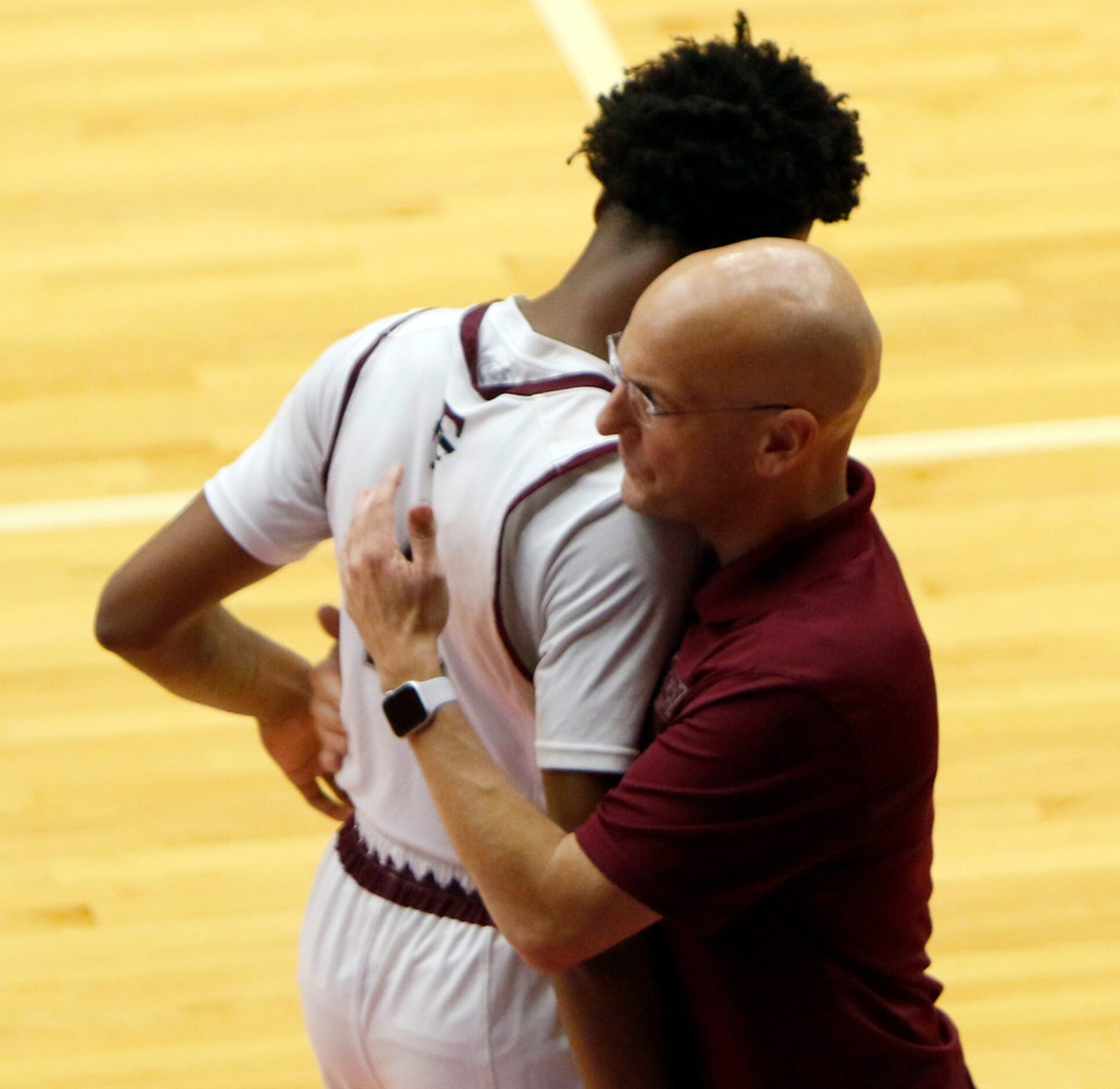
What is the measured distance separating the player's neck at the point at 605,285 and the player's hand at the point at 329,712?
519mm

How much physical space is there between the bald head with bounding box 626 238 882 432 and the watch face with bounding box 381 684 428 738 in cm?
36

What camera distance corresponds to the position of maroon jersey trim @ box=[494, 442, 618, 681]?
1551mm

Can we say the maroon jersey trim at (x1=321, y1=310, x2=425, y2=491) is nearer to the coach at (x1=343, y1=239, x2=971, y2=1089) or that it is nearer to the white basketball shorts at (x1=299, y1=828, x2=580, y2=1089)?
the coach at (x1=343, y1=239, x2=971, y2=1089)

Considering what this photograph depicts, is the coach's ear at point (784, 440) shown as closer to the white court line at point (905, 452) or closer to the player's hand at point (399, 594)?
the player's hand at point (399, 594)

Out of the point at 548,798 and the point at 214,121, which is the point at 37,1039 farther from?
the point at 214,121

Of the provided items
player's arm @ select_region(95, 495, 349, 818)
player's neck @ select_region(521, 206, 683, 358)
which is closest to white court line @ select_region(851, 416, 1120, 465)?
player's arm @ select_region(95, 495, 349, 818)

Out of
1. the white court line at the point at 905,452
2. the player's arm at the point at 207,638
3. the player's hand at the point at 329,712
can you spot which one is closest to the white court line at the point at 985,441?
the white court line at the point at 905,452

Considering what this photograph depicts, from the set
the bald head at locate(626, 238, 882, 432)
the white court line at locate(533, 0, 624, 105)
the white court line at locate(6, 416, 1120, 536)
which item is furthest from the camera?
the white court line at locate(533, 0, 624, 105)

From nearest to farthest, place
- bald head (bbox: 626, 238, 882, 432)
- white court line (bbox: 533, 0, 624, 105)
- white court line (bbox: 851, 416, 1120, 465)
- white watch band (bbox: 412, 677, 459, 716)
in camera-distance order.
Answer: bald head (bbox: 626, 238, 882, 432), white watch band (bbox: 412, 677, 459, 716), white court line (bbox: 851, 416, 1120, 465), white court line (bbox: 533, 0, 624, 105)

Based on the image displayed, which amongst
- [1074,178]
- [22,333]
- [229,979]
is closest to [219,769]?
[229,979]

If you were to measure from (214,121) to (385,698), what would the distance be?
4.02 metres

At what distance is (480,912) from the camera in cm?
180

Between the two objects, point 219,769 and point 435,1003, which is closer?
point 435,1003

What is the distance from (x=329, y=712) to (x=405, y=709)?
0.40 meters
